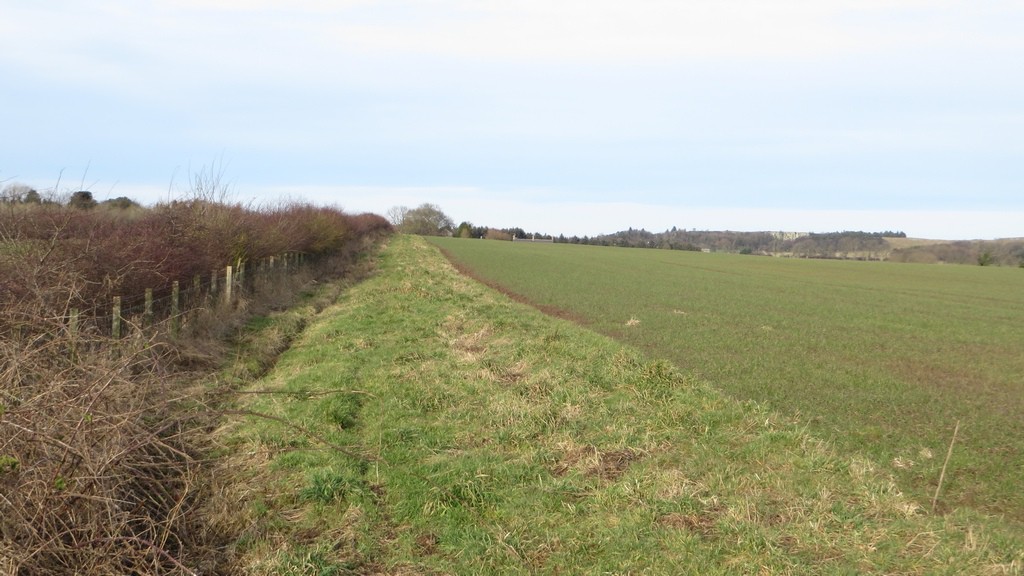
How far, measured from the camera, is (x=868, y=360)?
14398 mm

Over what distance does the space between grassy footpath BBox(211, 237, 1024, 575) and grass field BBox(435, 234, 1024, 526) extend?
1.43 m

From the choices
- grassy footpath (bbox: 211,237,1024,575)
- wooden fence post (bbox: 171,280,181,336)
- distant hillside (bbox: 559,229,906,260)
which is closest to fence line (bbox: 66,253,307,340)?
wooden fence post (bbox: 171,280,181,336)

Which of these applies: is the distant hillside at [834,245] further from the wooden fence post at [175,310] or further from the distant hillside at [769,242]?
the wooden fence post at [175,310]

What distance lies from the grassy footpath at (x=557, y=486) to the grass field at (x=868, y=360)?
143 cm

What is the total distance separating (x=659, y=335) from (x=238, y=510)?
12761mm

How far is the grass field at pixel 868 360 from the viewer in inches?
303

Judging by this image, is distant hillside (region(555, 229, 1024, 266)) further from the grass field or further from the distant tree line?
the grass field

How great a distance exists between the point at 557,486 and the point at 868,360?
10831mm

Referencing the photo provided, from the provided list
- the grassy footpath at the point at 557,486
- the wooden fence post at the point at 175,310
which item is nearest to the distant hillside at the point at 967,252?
the grassy footpath at the point at 557,486

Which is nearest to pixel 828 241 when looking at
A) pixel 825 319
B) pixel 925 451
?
pixel 825 319

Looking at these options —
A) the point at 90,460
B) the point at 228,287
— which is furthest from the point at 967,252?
the point at 90,460

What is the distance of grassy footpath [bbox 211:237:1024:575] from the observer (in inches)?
187

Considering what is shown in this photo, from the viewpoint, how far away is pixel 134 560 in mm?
4117

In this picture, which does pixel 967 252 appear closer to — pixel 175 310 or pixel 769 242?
pixel 769 242
